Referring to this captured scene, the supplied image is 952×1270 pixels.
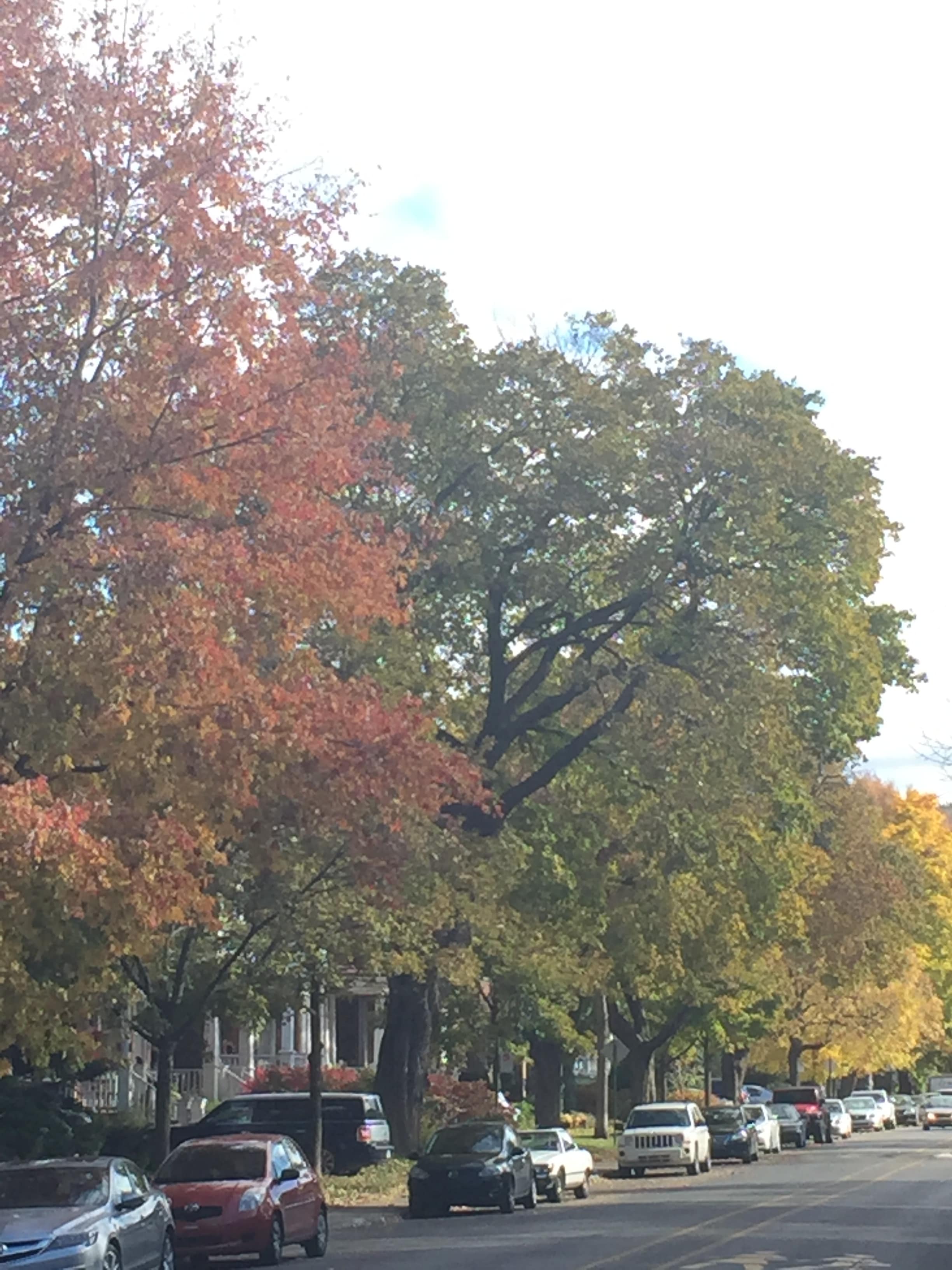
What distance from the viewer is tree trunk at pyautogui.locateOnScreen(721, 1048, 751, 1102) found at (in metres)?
69.6

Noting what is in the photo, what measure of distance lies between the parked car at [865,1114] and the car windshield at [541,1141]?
46.5 metres

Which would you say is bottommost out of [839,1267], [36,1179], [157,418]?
[839,1267]

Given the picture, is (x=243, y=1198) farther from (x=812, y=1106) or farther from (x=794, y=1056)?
(x=794, y=1056)

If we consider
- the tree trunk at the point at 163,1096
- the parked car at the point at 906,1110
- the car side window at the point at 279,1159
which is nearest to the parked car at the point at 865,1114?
the parked car at the point at 906,1110

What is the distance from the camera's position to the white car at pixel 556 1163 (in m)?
31.9

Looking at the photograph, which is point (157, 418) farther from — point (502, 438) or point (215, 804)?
point (502, 438)

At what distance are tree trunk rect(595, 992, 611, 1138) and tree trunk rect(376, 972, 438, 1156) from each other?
1362 centimetres

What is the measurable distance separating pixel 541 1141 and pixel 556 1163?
583 millimetres

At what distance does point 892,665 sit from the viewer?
36844mm

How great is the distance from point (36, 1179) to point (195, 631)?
218 inches

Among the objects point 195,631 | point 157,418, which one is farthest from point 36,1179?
point 157,418

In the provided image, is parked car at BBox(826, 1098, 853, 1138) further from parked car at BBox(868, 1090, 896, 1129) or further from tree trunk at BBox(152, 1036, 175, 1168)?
tree trunk at BBox(152, 1036, 175, 1168)

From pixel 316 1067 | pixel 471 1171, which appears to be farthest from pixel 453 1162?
pixel 316 1067

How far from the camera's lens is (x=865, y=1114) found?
254ft
